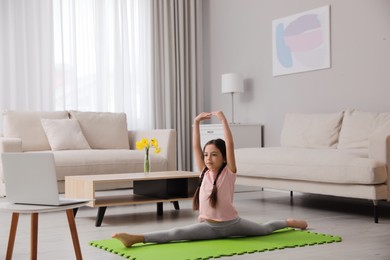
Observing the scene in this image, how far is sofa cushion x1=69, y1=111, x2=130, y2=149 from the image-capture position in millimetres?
6219

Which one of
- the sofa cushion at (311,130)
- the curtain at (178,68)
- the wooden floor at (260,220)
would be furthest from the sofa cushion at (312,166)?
the curtain at (178,68)

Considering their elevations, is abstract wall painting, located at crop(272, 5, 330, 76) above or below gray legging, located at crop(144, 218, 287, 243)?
above

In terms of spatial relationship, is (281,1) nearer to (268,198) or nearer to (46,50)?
(268,198)

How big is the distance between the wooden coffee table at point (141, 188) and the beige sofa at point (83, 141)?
58cm

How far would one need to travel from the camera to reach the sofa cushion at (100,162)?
516 centimetres

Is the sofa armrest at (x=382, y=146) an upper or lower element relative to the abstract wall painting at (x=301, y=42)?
lower

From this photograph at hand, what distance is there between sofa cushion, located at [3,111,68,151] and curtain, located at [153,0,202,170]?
178 cm

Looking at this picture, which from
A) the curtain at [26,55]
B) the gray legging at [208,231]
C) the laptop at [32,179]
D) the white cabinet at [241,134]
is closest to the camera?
the laptop at [32,179]

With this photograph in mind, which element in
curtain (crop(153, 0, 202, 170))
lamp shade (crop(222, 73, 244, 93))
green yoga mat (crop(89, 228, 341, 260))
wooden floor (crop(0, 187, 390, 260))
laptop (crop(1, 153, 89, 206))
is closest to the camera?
laptop (crop(1, 153, 89, 206))

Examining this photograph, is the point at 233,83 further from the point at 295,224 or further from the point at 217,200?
the point at 217,200

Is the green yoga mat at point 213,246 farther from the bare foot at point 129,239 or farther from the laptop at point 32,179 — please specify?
the laptop at point 32,179

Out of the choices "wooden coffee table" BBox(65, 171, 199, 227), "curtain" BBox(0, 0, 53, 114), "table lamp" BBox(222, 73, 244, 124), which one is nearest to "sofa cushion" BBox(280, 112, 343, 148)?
"table lamp" BBox(222, 73, 244, 124)

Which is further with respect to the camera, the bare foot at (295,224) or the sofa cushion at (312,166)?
the sofa cushion at (312,166)

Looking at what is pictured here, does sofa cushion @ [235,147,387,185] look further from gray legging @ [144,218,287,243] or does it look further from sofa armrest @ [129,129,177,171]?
gray legging @ [144,218,287,243]
